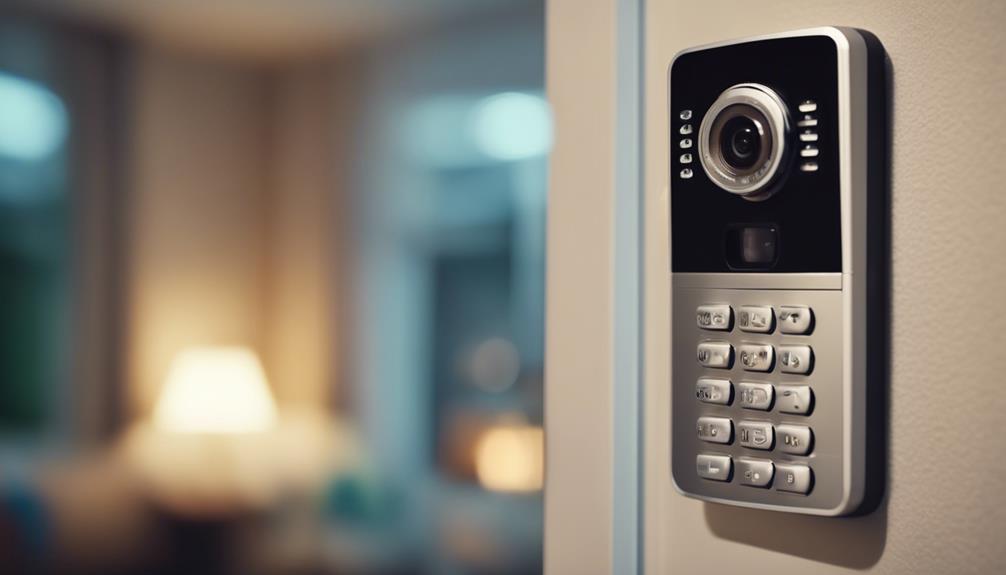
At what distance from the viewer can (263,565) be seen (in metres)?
2.59

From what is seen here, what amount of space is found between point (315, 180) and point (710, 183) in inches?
99.5

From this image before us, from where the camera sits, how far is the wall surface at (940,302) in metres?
0.24

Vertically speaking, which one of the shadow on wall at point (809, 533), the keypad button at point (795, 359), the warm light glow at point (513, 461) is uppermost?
the keypad button at point (795, 359)

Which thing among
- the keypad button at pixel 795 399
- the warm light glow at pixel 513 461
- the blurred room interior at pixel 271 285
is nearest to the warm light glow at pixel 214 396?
the blurred room interior at pixel 271 285

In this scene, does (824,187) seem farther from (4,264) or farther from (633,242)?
(4,264)

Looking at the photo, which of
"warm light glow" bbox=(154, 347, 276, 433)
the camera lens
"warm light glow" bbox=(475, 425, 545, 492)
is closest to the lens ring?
the camera lens

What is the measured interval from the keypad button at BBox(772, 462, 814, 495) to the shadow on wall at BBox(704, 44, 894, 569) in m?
0.02

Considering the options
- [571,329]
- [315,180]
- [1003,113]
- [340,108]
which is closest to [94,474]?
[315,180]

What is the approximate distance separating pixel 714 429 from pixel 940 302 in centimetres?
7

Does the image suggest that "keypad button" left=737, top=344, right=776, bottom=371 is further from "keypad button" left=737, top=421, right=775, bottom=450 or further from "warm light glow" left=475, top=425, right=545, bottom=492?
"warm light glow" left=475, top=425, right=545, bottom=492

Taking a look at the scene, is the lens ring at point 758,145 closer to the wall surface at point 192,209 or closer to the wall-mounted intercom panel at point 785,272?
the wall-mounted intercom panel at point 785,272

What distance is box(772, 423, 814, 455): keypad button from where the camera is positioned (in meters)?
0.25

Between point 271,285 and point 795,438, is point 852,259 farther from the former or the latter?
point 271,285

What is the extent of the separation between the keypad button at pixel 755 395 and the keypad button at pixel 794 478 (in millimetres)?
17
